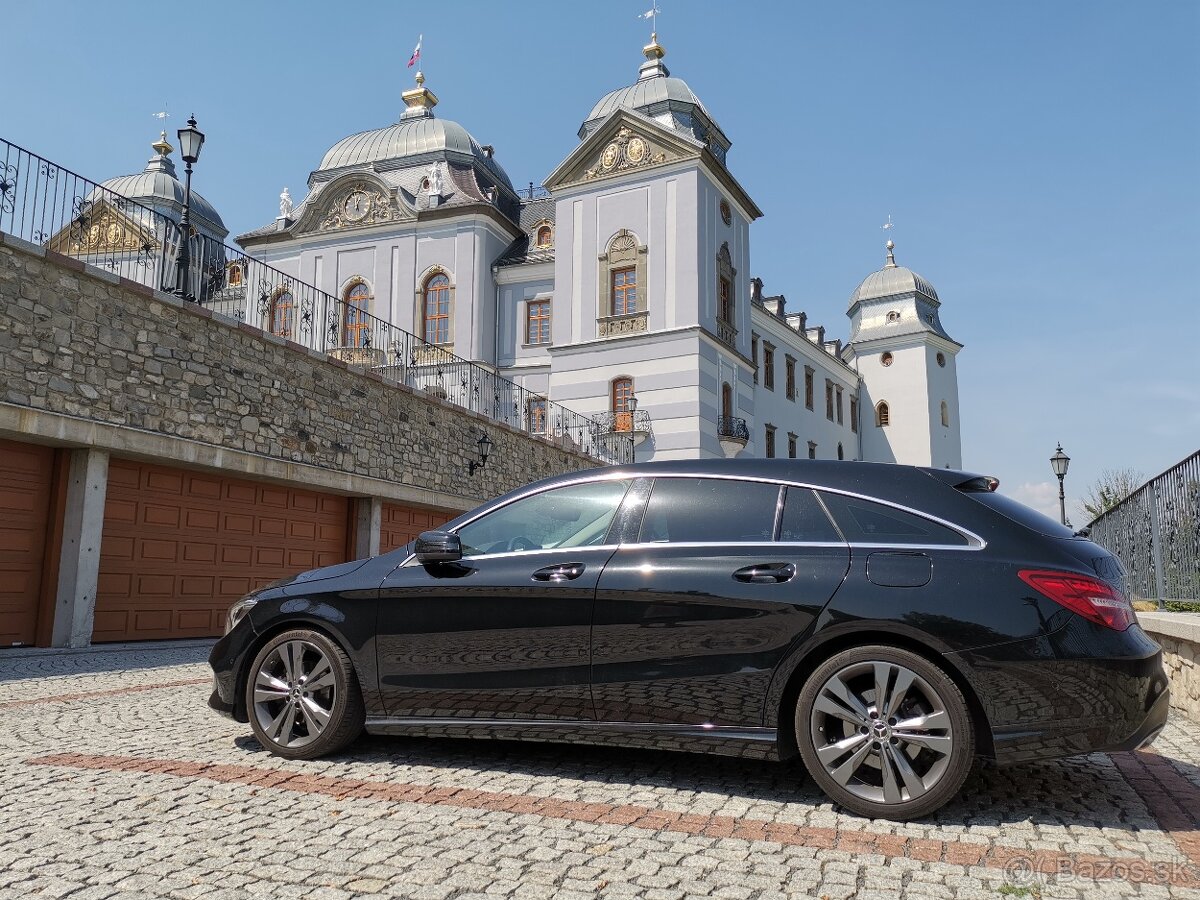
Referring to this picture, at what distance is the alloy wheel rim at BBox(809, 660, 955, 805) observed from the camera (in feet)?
12.2

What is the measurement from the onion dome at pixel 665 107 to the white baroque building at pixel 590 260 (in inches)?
Answer: 3.7

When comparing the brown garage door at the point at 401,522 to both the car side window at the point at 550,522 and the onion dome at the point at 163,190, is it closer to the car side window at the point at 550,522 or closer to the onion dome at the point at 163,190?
the car side window at the point at 550,522

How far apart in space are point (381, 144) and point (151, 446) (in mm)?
34774

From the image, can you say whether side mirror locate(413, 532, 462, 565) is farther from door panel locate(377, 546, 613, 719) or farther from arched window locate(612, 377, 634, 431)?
arched window locate(612, 377, 634, 431)

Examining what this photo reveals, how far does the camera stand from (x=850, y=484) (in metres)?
4.29

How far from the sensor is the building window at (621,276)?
35.1m

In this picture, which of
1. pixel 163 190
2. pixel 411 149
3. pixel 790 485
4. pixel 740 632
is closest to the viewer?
pixel 740 632

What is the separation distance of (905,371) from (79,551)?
55144mm

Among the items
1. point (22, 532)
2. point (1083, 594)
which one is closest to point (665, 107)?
point (22, 532)

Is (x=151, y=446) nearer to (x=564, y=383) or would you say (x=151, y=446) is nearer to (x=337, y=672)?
(x=337, y=672)

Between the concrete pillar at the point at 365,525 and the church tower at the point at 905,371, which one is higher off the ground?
the church tower at the point at 905,371

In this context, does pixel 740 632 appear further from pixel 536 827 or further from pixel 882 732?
pixel 536 827

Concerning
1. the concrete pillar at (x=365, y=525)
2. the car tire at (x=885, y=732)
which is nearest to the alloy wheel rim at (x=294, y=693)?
the car tire at (x=885, y=732)

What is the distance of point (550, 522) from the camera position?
474cm
